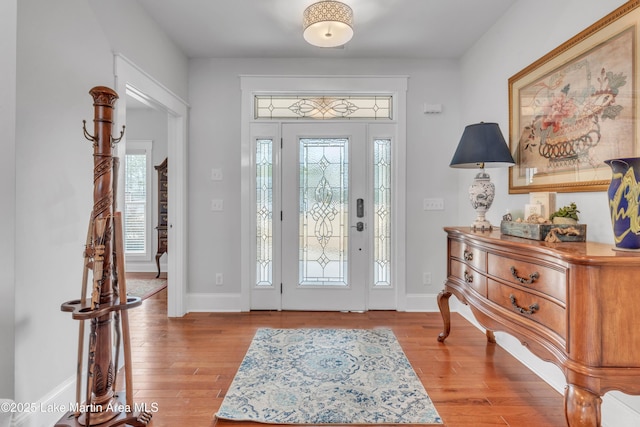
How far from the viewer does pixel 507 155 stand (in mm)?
2287

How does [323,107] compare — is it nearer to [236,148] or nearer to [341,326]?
[236,148]

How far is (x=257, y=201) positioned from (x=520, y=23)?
2752 millimetres

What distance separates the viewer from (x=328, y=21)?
7.63ft

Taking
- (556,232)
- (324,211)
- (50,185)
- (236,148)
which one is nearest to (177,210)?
(236,148)

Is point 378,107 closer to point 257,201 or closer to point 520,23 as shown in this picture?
point 520,23

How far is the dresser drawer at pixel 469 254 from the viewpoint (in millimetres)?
2020

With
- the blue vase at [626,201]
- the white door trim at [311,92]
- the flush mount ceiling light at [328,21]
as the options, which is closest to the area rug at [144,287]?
the white door trim at [311,92]

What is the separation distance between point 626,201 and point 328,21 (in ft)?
6.66

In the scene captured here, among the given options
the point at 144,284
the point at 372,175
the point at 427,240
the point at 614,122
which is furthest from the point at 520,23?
the point at 144,284

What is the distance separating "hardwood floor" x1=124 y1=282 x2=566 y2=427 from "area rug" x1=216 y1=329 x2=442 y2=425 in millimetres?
86

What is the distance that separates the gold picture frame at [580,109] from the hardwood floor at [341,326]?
1.27m

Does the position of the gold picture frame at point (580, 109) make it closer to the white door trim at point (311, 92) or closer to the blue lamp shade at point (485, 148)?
the blue lamp shade at point (485, 148)

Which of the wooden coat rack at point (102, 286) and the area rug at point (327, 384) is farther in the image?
the area rug at point (327, 384)

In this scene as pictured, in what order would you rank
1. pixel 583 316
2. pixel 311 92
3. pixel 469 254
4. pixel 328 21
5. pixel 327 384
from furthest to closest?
pixel 311 92 < pixel 328 21 < pixel 469 254 < pixel 327 384 < pixel 583 316
